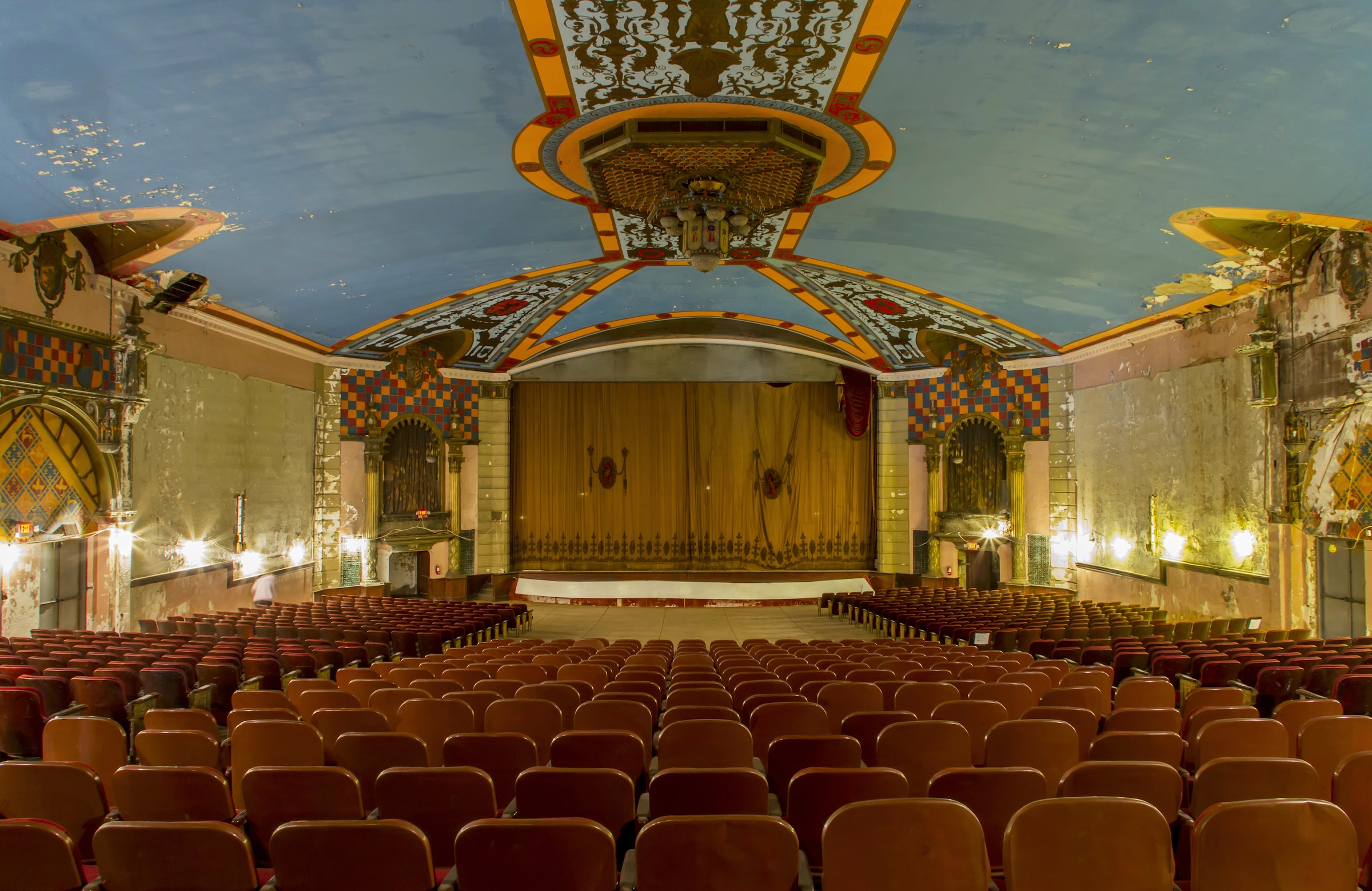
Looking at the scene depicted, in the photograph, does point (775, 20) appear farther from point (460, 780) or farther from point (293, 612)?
point (293, 612)

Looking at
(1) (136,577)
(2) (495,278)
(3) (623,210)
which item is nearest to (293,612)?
(1) (136,577)

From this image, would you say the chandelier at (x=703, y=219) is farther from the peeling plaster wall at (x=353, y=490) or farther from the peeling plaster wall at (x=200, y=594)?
the peeling plaster wall at (x=353, y=490)

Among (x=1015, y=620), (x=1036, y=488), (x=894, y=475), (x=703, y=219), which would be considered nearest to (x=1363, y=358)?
(x=1015, y=620)

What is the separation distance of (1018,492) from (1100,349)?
3.61m

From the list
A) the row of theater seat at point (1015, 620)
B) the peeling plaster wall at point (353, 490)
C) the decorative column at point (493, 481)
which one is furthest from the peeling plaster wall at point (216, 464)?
the row of theater seat at point (1015, 620)

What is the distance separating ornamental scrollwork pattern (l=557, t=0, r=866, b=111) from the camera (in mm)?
6172

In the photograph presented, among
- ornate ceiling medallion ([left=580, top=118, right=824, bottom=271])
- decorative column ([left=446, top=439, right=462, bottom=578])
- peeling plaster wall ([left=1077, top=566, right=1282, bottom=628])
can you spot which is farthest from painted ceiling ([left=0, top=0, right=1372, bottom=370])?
decorative column ([left=446, top=439, right=462, bottom=578])

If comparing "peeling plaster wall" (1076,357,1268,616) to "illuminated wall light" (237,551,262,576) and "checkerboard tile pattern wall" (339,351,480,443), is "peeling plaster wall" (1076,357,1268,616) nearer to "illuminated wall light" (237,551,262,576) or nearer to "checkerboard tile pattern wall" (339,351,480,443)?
"checkerboard tile pattern wall" (339,351,480,443)

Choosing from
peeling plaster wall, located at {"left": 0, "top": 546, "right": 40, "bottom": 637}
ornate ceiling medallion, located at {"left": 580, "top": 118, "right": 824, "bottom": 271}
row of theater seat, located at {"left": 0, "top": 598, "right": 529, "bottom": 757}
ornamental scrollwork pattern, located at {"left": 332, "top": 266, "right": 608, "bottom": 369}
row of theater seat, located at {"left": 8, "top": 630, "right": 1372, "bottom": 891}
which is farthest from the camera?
ornamental scrollwork pattern, located at {"left": 332, "top": 266, "right": 608, "bottom": 369}

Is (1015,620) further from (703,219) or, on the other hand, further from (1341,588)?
(703,219)

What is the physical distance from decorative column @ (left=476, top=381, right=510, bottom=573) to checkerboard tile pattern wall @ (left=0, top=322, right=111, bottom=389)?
9.25 m

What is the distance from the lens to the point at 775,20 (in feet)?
20.8

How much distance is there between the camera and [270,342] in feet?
49.1

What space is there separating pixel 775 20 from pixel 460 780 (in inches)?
233
